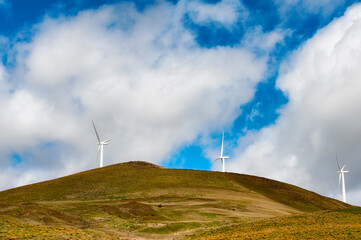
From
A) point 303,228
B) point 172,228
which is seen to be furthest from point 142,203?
point 303,228

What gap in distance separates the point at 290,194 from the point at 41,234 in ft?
264

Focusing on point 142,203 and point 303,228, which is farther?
point 142,203

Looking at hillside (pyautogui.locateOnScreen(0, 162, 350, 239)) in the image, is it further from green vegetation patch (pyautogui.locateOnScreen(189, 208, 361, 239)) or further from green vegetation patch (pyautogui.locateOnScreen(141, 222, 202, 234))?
green vegetation patch (pyautogui.locateOnScreen(189, 208, 361, 239))

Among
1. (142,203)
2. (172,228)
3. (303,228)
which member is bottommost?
(303,228)

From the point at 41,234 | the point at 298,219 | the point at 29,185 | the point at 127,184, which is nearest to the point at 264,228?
the point at 298,219

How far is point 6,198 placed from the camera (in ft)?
329

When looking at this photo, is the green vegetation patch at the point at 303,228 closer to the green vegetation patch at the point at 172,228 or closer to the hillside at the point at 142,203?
the green vegetation patch at the point at 172,228

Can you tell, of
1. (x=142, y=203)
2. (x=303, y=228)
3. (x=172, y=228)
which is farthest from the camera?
(x=142, y=203)

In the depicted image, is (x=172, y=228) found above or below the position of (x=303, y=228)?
above

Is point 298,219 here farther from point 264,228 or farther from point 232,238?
point 232,238

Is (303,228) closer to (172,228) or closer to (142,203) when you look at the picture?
(172,228)

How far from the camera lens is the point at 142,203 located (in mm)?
76188

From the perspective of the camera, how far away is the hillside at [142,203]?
5631 centimetres

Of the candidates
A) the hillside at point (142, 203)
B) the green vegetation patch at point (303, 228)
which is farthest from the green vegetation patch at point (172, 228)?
the green vegetation patch at point (303, 228)
